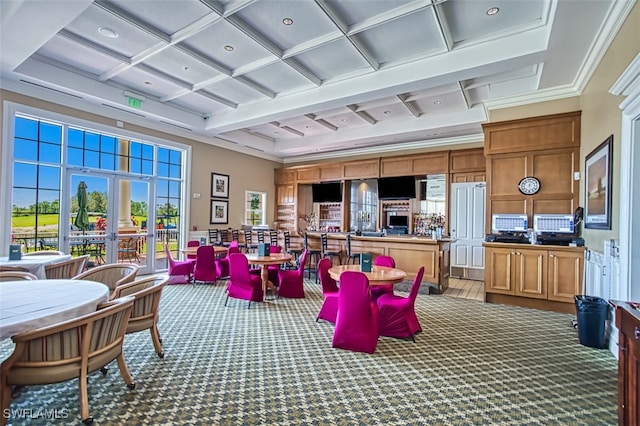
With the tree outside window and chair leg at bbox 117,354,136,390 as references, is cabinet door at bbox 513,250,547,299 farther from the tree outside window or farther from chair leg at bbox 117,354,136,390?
the tree outside window

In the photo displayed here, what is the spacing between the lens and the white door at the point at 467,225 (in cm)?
773

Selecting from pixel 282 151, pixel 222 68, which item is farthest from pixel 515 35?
pixel 282 151

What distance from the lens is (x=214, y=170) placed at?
29.5 ft

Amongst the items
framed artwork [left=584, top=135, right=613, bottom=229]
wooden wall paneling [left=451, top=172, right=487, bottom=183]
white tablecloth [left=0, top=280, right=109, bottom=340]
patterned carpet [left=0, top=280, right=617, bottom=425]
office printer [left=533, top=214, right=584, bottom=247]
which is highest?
wooden wall paneling [left=451, top=172, right=487, bottom=183]

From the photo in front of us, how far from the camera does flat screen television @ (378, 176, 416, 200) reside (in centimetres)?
897

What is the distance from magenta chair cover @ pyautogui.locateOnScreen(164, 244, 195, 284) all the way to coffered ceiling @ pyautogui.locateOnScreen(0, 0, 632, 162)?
3266mm

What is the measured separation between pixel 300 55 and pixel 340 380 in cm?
447

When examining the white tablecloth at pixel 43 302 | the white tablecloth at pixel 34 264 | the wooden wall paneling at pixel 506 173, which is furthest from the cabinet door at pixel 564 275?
the white tablecloth at pixel 34 264

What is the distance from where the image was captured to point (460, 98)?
6352mm

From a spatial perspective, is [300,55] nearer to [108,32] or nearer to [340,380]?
[108,32]

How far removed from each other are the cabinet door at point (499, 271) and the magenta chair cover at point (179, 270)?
5.92m

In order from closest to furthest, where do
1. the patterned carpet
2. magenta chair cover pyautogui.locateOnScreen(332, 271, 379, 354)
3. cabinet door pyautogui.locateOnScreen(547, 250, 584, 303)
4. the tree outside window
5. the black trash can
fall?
the patterned carpet → magenta chair cover pyautogui.locateOnScreen(332, 271, 379, 354) → the black trash can → cabinet door pyautogui.locateOnScreen(547, 250, 584, 303) → the tree outside window

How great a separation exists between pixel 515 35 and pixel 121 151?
7.73 m

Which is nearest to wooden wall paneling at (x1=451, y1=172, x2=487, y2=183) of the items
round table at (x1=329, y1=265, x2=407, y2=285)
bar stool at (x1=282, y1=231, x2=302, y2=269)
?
bar stool at (x1=282, y1=231, x2=302, y2=269)
